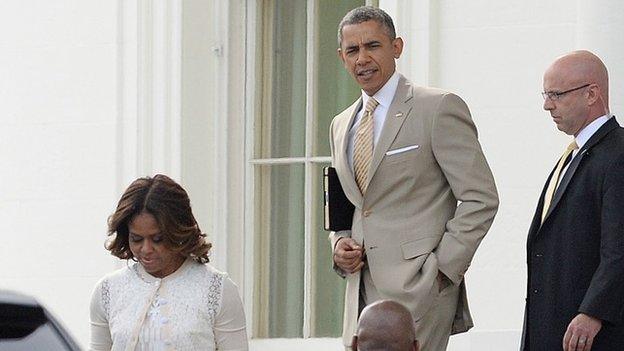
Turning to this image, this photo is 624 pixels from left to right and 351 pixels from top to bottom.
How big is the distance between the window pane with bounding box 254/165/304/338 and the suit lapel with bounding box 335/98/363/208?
253cm

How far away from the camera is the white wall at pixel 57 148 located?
9102 millimetres

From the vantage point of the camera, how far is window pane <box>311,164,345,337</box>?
29.1ft

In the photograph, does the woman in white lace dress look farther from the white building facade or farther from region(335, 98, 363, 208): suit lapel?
the white building facade

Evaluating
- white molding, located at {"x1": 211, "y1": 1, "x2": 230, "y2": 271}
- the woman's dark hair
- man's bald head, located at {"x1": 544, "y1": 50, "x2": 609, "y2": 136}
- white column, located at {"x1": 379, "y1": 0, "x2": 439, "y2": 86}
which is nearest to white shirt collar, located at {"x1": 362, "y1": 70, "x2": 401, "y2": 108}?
man's bald head, located at {"x1": 544, "y1": 50, "x2": 609, "y2": 136}

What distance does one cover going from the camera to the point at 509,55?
7992mm

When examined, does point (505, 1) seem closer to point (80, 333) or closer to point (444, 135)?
point (444, 135)

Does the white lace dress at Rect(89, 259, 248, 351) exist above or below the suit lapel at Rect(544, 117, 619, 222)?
below

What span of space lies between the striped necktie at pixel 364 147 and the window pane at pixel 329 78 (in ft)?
8.09

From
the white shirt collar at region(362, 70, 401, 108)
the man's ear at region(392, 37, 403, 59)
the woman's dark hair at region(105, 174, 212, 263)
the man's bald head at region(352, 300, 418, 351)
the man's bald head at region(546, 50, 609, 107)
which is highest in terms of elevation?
the man's ear at region(392, 37, 403, 59)

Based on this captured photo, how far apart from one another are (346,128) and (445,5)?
1871 millimetres

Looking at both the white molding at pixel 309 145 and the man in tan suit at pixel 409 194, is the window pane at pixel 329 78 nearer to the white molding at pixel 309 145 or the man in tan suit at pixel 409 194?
the white molding at pixel 309 145

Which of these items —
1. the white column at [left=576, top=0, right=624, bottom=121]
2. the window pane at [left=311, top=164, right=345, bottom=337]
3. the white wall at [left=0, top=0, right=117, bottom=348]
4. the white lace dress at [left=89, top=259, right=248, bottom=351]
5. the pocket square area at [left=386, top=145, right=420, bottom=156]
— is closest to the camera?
the white lace dress at [left=89, top=259, right=248, bottom=351]

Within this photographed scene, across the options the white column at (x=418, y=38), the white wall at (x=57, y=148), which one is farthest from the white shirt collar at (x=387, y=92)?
the white wall at (x=57, y=148)

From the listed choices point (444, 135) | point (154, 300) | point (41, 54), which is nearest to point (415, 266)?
point (444, 135)
